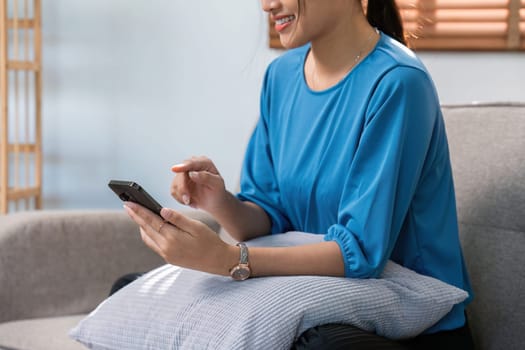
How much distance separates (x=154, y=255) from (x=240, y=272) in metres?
0.59

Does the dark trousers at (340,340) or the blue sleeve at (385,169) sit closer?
the dark trousers at (340,340)

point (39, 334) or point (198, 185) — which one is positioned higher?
point (198, 185)

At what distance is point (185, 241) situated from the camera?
1.02 meters

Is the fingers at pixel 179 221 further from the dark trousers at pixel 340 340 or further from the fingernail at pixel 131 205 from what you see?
the dark trousers at pixel 340 340

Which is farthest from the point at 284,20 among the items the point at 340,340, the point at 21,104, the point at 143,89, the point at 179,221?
the point at 21,104

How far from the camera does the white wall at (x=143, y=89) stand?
2.53 meters

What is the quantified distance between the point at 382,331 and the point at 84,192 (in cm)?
188

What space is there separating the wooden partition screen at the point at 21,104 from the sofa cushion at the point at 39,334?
1077mm

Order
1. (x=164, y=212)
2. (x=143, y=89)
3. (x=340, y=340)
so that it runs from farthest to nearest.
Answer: (x=143, y=89)
(x=164, y=212)
(x=340, y=340)

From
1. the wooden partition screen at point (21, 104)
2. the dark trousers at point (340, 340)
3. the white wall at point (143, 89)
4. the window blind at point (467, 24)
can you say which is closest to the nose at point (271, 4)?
the dark trousers at point (340, 340)

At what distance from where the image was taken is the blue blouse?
42.7 inches

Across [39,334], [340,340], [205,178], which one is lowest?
[39,334]

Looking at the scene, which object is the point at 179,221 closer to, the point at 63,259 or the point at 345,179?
the point at 345,179

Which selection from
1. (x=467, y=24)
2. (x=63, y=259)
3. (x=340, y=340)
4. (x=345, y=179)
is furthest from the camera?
(x=467, y=24)
